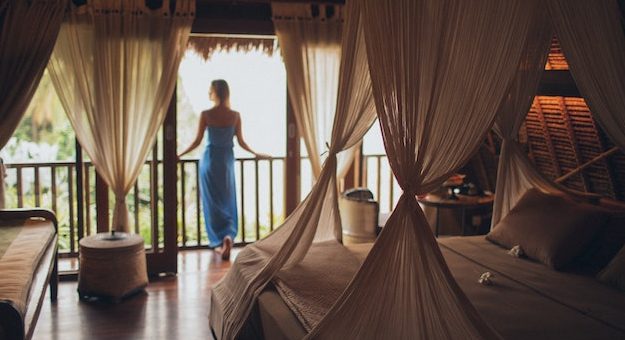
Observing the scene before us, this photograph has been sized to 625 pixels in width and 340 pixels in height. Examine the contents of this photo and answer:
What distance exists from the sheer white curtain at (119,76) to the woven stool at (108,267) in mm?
358

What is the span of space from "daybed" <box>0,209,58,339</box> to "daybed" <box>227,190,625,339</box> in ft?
3.23

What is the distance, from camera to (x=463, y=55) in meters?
2.75

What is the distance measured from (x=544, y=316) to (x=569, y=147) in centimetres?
199

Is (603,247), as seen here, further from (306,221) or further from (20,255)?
(20,255)

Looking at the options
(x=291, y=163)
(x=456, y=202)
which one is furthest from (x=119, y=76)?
(x=456, y=202)

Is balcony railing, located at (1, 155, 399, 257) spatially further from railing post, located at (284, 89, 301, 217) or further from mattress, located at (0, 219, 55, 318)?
mattress, located at (0, 219, 55, 318)

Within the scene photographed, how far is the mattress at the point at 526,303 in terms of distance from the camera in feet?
9.55

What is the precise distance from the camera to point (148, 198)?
574 centimetres

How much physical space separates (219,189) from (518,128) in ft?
8.58

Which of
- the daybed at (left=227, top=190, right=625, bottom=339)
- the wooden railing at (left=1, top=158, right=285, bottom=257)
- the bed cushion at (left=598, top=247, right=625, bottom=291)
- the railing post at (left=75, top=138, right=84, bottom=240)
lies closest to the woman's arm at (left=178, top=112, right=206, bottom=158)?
the wooden railing at (left=1, top=158, right=285, bottom=257)

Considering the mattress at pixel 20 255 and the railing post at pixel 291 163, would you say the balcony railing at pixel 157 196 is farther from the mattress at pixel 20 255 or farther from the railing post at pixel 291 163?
the mattress at pixel 20 255

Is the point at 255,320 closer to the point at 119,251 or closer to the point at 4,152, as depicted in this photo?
the point at 119,251

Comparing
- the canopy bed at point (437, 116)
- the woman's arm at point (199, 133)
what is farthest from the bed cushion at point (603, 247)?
the woman's arm at point (199, 133)

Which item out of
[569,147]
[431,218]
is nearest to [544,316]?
[569,147]
